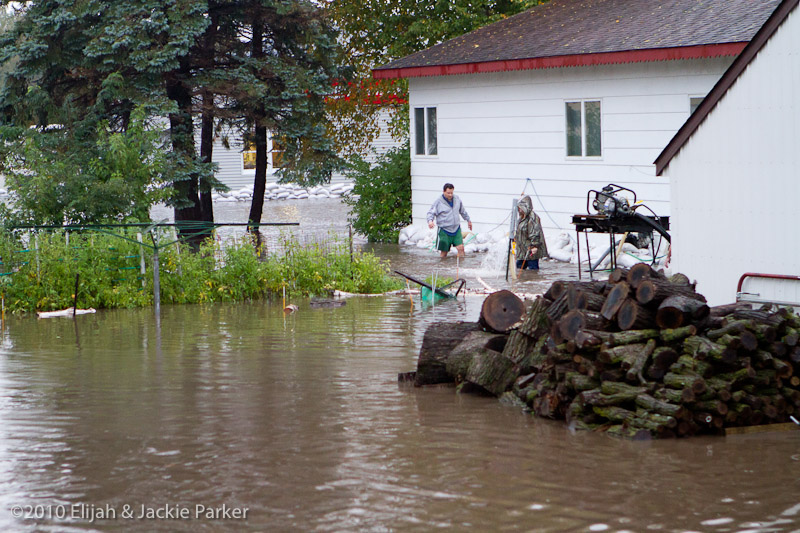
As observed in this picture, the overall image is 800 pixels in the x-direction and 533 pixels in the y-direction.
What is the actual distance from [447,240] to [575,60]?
4.34m

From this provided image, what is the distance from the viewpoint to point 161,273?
53.7 ft

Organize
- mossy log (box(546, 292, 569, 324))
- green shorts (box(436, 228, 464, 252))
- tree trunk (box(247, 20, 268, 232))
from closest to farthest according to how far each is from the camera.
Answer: mossy log (box(546, 292, 569, 324)) < green shorts (box(436, 228, 464, 252)) < tree trunk (box(247, 20, 268, 232))

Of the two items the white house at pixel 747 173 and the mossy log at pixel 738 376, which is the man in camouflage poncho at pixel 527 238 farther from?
the mossy log at pixel 738 376

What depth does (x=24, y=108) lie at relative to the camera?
23.1m

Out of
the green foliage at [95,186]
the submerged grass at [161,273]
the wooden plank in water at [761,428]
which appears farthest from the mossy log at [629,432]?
the green foliage at [95,186]

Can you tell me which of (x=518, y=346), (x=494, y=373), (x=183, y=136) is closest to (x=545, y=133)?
(x=183, y=136)

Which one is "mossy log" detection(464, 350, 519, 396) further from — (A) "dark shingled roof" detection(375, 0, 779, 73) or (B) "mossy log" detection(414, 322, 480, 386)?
(A) "dark shingled roof" detection(375, 0, 779, 73)

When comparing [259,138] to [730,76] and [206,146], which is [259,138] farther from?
[730,76]

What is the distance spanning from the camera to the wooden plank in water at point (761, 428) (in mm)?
8086

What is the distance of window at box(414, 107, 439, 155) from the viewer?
25.6 metres

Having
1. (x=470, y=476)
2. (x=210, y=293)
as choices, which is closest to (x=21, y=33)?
(x=210, y=293)

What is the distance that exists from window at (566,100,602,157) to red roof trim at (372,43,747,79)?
3.54 feet

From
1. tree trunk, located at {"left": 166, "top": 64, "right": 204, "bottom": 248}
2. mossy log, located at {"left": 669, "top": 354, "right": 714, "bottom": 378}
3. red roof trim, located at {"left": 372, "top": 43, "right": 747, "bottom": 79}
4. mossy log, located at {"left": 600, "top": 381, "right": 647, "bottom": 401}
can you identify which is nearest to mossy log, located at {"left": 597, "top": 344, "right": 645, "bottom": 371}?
mossy log, located at {"left": 600, "top": 381, "right": 647, "bottom": 401}

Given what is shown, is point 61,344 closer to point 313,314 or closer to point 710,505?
point 313,314
